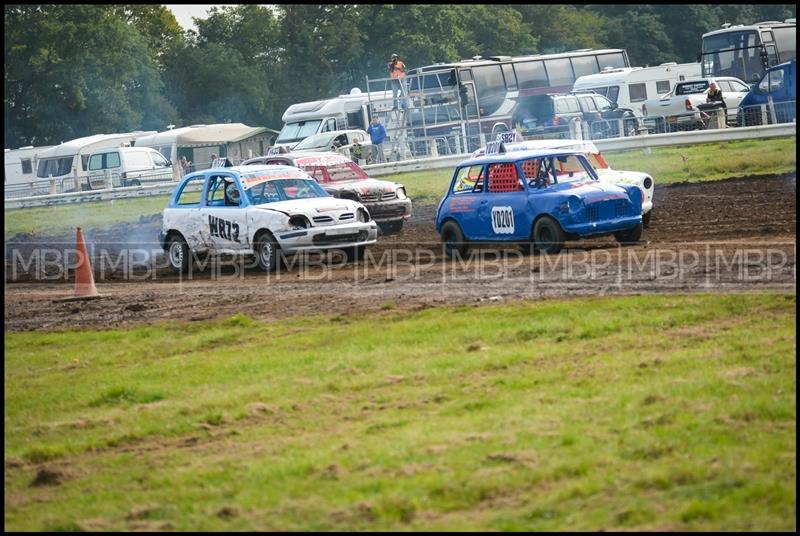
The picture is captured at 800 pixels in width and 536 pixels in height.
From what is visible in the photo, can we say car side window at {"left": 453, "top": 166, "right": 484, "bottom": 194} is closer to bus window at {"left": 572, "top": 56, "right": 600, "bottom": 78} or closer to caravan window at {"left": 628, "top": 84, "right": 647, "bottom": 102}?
caravan window at {"left": 628, "top": 84, "right": 647, "bottom": 102}

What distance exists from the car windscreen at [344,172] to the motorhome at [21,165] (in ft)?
101

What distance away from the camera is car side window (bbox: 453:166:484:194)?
17.2m

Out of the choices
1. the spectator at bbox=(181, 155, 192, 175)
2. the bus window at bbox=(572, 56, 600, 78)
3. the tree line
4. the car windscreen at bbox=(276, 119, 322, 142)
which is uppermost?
the tree line

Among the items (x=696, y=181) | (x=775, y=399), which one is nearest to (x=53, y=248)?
(x=696, y=181)

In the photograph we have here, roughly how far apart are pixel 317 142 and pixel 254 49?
107 feet

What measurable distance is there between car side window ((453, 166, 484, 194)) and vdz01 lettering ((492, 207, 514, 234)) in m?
0.63

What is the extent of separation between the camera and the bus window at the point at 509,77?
44344 mm

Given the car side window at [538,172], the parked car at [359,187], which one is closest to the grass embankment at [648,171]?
the parked car at [359,187]

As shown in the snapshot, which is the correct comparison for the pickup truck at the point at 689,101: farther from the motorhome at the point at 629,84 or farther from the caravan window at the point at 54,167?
the caravan window at the point at 54,167

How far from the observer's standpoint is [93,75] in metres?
61.8

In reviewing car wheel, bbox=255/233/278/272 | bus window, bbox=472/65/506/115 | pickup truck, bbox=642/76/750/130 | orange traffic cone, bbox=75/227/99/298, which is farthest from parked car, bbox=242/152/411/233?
bus window, bbox=472/65/506/115

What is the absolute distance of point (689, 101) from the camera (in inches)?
1412

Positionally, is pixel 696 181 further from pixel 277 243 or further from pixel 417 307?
pixel 417 307

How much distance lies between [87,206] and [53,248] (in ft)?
32.1
